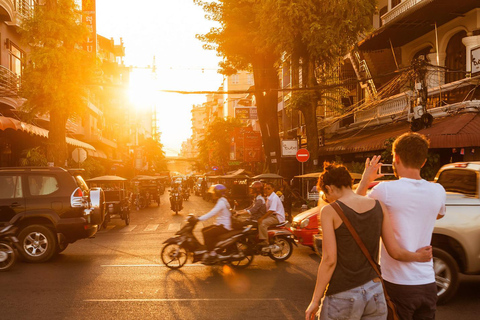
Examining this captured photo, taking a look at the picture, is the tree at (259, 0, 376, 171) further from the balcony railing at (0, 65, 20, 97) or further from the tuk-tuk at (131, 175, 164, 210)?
the tuk-tuk at (131, 175, 164, 210)

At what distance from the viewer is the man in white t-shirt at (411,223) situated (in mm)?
3436

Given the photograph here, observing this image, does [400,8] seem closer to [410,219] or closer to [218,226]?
[218,226]

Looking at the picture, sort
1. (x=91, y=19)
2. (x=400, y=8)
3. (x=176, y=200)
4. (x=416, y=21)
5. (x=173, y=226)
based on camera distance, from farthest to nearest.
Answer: (x=91, y=19), (x=176, y=200), (x=400, y=8), (x=173, y=226), (x=416, y=21)

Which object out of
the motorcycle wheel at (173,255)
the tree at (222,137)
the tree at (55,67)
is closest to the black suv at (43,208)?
the motorcycle wheel at (173,255)

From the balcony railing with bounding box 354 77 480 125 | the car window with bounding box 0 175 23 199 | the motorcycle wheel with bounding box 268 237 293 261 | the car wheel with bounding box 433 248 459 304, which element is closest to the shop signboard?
the balcony railing with bounding box 354 77 480 125

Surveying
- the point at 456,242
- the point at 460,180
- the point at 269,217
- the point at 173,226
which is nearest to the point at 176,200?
the point at 173,226

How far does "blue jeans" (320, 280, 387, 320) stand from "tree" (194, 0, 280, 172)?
2346 centimetres

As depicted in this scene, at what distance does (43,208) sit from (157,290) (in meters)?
4.30

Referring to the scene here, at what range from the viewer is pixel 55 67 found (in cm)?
1956

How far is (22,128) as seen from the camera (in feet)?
63.5

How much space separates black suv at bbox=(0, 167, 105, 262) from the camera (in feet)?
35.5

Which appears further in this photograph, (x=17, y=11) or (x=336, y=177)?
(x=17, y=11)

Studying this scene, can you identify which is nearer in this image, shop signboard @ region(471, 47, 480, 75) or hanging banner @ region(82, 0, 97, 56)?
shop signboard @ region(471, 47, 480, 75)

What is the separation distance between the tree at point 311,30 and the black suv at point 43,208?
1179cm
